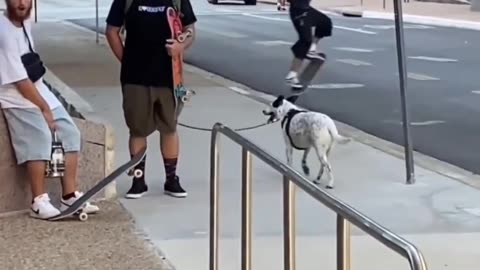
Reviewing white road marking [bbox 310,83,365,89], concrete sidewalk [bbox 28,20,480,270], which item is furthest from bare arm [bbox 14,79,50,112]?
white road marking [bbox 310,83,365,89]

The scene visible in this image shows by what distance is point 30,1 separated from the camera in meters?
7.30

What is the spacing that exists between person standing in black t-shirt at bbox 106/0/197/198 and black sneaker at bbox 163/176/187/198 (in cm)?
38

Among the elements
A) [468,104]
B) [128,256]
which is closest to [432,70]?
[468,104]

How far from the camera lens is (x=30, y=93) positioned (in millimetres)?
7277

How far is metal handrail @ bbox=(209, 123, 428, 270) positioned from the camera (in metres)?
3.64

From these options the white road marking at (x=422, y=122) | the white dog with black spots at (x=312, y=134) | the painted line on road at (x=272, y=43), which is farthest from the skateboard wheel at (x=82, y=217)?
the painted line on road at (x=272, y=43)

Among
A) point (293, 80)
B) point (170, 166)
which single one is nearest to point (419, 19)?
point (293, 80)

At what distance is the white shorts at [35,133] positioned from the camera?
7371 millimetres

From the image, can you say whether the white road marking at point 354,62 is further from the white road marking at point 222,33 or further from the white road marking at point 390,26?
the white road marking at point 390,26

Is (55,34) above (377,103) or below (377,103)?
below

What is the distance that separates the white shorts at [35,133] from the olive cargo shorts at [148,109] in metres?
0.70

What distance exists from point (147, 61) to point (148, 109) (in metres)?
0.36

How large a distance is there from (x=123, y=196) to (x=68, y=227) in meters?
1.07

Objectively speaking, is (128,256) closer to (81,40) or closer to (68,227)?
(68,227)
